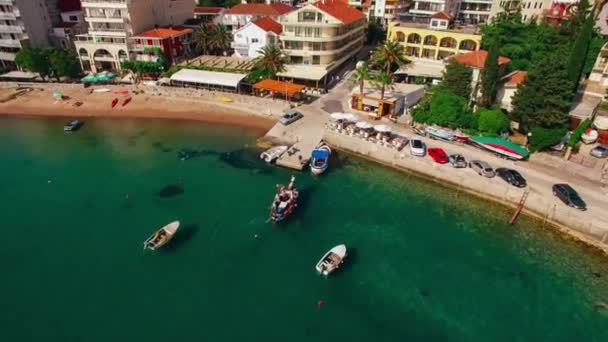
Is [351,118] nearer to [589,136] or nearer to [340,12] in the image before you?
[340,12]

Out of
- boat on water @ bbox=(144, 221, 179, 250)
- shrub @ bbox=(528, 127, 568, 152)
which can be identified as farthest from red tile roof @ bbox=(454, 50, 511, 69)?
boat on water @ bbox=(144, 221, 179, 250)

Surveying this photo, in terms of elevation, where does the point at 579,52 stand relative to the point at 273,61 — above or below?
above

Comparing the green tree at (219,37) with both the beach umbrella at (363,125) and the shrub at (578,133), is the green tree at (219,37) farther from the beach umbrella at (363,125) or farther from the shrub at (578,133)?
the shrub at (578,133)

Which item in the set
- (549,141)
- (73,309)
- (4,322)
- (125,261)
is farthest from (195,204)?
(549,141)

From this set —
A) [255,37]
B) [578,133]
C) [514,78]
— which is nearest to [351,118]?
[514,78]

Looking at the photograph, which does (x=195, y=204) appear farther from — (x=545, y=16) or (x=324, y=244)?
(x=545, y=16)

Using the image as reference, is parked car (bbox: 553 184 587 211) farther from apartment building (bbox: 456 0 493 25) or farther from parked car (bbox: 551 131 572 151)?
apartment building (bbox: 456 0 493 25)
